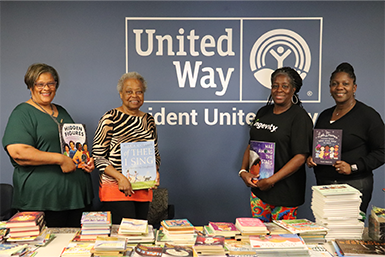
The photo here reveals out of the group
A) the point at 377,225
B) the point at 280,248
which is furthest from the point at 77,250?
the point at 377,225

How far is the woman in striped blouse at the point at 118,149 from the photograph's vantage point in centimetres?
253

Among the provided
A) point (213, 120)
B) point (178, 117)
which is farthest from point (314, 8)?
point (178, 117)

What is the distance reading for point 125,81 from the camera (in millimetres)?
2701

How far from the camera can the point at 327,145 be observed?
261 cm

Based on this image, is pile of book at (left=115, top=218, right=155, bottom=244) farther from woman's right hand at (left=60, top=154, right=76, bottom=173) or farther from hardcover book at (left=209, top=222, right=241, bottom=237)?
woman's right hand at (left=60, top=154, right=76, bottom=173)

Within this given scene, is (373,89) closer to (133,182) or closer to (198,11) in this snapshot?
(198,11)

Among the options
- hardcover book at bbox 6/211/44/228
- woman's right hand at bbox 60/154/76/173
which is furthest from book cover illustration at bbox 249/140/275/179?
hardcover book at bbox 6/211/44/228

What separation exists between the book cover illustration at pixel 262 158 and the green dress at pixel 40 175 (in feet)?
4.99

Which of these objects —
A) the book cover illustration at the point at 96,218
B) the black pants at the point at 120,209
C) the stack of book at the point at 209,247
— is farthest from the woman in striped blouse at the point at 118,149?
the stack of book at the point at 209,247

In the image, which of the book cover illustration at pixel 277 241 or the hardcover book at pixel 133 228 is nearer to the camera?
the book cover illustration at pixel 277 241

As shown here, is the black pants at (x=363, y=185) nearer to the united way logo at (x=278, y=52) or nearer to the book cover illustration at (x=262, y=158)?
the book cover illustration at (x=262, y=158)

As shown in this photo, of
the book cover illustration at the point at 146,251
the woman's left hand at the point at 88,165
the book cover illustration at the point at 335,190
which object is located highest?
the woman's left hand at the point at 88,165

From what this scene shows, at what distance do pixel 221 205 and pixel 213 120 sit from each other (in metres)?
1.05

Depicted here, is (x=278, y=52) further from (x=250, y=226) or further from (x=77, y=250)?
(x=77, y=250)
